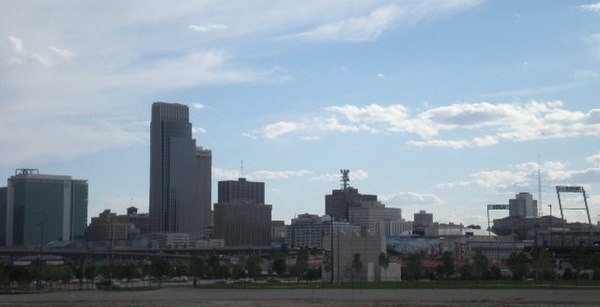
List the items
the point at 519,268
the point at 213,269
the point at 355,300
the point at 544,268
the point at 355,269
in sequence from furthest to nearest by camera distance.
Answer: the point at 213,269 → the point at 519,268 → the point at 544,268 → the point at 355,269 → the point at 355,300

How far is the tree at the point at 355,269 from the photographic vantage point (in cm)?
12069

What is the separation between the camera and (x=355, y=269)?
12156cm

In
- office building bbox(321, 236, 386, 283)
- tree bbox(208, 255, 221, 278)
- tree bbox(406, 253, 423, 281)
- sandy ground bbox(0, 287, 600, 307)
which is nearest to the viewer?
sandy ground bbox(0, 287, 600, 307)

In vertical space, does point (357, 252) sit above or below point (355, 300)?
above

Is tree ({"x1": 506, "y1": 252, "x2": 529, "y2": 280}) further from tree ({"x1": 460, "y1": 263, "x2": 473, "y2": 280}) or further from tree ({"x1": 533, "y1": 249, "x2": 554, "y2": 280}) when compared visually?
tree ({"x1": 460, "y1": 263, "x2": 473, "y2": 280})

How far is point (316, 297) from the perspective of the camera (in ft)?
252

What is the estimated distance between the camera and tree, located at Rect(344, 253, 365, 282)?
120688 millimetres

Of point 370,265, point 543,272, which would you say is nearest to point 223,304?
point 370,265

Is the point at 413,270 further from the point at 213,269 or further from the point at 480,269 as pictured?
the point at 213,269

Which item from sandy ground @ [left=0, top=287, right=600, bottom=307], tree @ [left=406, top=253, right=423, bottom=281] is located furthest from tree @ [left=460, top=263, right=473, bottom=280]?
sandy ground @ [left=0, top=287, right=600, bottom=307]

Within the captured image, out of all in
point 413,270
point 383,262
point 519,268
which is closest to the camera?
point 383,262

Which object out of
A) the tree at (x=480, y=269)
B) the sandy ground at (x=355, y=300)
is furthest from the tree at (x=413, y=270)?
the sandy ground at (x=355, y=300)

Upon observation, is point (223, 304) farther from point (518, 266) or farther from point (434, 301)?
point (518, 266)

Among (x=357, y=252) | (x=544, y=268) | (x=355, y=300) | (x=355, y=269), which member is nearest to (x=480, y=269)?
(x=544, y=268)
